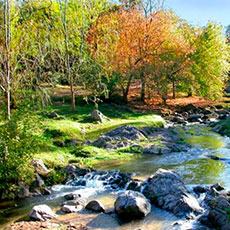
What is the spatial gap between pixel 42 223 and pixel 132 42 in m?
24.6

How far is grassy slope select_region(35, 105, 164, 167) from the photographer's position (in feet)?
49.1

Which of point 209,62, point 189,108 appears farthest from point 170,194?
point 209,62

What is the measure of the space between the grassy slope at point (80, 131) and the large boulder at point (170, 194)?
431 cm

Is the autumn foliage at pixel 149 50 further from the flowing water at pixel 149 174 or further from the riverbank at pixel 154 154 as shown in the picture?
the flowing water at pixel 149 174

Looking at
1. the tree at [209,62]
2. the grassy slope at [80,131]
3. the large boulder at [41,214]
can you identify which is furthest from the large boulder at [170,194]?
the tree at [209,62]

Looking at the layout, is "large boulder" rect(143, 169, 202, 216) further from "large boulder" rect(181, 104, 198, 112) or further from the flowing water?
"large boulder" rect(181, 104, 198, 112)

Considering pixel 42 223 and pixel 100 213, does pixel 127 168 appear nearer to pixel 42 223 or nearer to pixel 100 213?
pixel 100 213

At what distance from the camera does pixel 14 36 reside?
18766mm

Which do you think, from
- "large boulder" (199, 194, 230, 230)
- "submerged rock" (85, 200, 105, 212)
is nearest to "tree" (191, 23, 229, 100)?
"submerged rock" (85, 200, 105, 212)

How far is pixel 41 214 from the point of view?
9727 millimetres

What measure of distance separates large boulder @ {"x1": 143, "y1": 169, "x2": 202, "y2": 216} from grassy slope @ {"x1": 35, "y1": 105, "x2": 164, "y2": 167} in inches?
170

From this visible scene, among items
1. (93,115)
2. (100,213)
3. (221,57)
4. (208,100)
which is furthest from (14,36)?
(208,100)

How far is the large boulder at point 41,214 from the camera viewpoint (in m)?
9.57

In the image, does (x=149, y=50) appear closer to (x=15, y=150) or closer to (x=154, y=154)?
(x=154, y=154)
